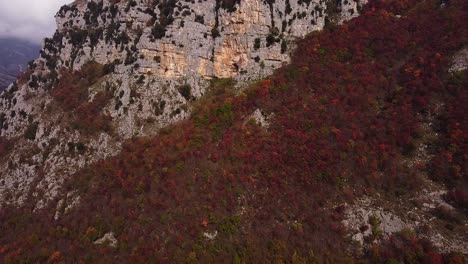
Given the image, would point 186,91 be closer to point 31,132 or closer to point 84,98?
point 84,98

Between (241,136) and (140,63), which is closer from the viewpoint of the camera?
(241,136)

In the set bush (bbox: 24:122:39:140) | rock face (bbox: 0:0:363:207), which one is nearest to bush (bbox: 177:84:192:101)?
rock face (bbox: 0:0:363:207)

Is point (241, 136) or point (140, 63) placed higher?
point (140, 63)

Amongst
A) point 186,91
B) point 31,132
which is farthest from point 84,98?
point 186,91

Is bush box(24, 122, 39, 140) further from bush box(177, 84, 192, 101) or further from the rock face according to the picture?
bush box(177, 84, 192, 101)

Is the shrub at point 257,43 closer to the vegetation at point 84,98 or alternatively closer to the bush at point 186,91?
the bush at point 186,91

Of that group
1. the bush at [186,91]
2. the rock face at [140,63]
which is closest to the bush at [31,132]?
the rock face at [140,63]
